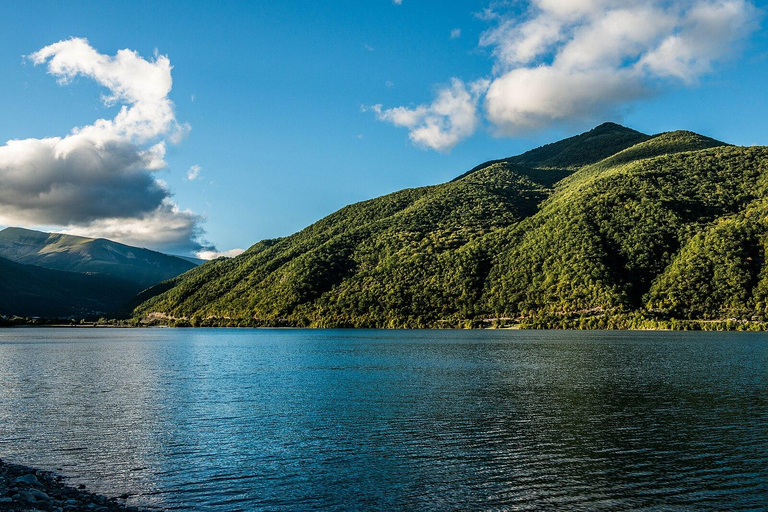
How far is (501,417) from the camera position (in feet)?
135

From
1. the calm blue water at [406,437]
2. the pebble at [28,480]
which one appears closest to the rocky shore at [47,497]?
the pebble at [28,480]

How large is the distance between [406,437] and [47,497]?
63.5 feet

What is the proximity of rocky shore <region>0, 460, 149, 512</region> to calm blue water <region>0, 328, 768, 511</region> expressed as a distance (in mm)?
1171

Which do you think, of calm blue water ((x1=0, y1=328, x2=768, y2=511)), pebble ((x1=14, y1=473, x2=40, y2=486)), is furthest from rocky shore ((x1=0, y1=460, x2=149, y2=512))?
calm blue water ((x1=0, y1=328, x2=768, y2=511))

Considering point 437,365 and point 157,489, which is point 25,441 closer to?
point 157,489

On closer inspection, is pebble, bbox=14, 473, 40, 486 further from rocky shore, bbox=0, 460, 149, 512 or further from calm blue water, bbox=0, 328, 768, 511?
calm blue water, bbox=0, 328, 768, 511

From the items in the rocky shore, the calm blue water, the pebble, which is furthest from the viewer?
the calm blue water

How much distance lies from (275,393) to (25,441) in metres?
22.6

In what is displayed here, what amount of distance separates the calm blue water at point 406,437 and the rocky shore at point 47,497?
3.84ft

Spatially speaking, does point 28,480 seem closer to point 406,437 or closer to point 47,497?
point 47,497

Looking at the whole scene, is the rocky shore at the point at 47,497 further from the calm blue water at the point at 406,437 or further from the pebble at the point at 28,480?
the calm blue water at the point at 406,437

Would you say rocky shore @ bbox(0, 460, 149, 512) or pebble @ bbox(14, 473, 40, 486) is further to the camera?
pebble @ bbox(14, 473, 40, 486)

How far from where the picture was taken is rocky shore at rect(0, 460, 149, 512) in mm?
21170

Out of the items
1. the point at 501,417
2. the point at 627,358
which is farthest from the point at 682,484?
the point at 627,358
